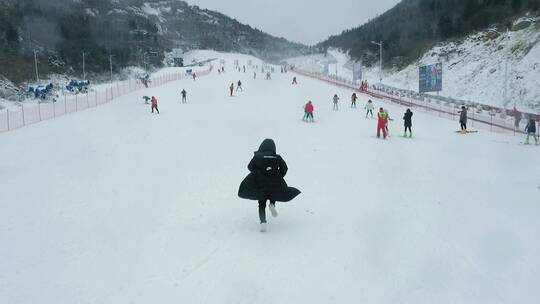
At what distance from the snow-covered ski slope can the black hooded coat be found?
0.76m

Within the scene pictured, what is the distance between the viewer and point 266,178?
8.44 metres

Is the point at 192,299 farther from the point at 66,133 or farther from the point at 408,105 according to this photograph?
the point at 408,105

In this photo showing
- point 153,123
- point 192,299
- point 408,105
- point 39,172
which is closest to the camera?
point 192,299

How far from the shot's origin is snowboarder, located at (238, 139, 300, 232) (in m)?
8.39

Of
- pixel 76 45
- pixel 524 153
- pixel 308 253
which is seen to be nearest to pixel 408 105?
pixel 524 153

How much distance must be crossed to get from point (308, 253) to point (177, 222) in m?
2.86

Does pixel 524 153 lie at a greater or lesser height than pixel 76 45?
lesser

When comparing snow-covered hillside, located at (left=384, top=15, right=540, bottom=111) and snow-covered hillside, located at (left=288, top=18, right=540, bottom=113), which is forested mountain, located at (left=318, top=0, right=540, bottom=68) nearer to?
snow-covered hillside, located at (left=288, top=18, right=540, bottom=113)

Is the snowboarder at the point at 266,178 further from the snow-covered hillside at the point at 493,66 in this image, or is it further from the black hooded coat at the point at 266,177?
the snow-covered hillside at the point at 493,66

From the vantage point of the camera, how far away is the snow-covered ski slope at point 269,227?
667cm

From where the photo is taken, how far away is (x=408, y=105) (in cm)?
4050

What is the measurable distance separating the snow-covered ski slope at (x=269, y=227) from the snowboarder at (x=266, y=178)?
2.50 ft

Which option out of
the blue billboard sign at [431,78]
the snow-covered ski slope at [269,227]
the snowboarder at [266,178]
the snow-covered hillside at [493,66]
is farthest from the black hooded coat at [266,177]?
the snow-covered hillside at [493,66]

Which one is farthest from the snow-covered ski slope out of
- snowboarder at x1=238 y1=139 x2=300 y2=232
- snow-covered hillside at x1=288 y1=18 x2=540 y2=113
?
snow-covered hillside at x1=288 y1=18 x2=540 y2=113
